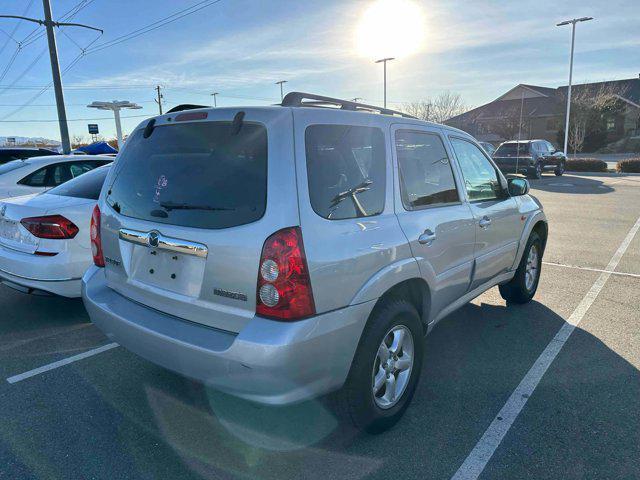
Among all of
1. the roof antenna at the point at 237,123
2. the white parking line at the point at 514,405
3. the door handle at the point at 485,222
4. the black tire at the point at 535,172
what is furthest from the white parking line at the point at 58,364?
the black tire at the point at 535,172

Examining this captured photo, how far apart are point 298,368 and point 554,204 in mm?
12790

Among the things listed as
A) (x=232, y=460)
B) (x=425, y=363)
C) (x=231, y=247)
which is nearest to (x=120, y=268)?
(x=231, y=247)

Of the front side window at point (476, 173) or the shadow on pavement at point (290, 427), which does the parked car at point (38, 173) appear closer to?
the shadow on pavement at point (290, 427)

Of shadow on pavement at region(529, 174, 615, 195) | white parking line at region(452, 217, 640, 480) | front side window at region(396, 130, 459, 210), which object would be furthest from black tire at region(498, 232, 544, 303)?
shadow on pavement at region(529, 174, 615, 195)

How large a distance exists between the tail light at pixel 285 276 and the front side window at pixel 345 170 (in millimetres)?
234

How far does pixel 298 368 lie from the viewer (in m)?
2.17

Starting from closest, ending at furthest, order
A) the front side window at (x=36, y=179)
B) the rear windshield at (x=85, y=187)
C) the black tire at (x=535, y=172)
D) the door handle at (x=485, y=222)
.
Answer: the door handle at (x=485, y=222), the rear windshield at (x=85, y=187), the front side window at (x=36, y=179), the black tire at (x=535, y=172)

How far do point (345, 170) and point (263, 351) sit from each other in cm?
107

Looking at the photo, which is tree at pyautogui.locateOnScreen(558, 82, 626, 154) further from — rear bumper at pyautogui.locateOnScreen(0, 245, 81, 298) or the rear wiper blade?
the rear wiper blade

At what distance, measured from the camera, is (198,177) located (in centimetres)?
249

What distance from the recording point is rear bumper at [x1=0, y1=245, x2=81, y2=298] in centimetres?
417

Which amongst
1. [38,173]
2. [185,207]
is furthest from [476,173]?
[38,173]

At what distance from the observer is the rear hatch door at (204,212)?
2227mm

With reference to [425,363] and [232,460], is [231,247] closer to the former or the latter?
[232,460]
